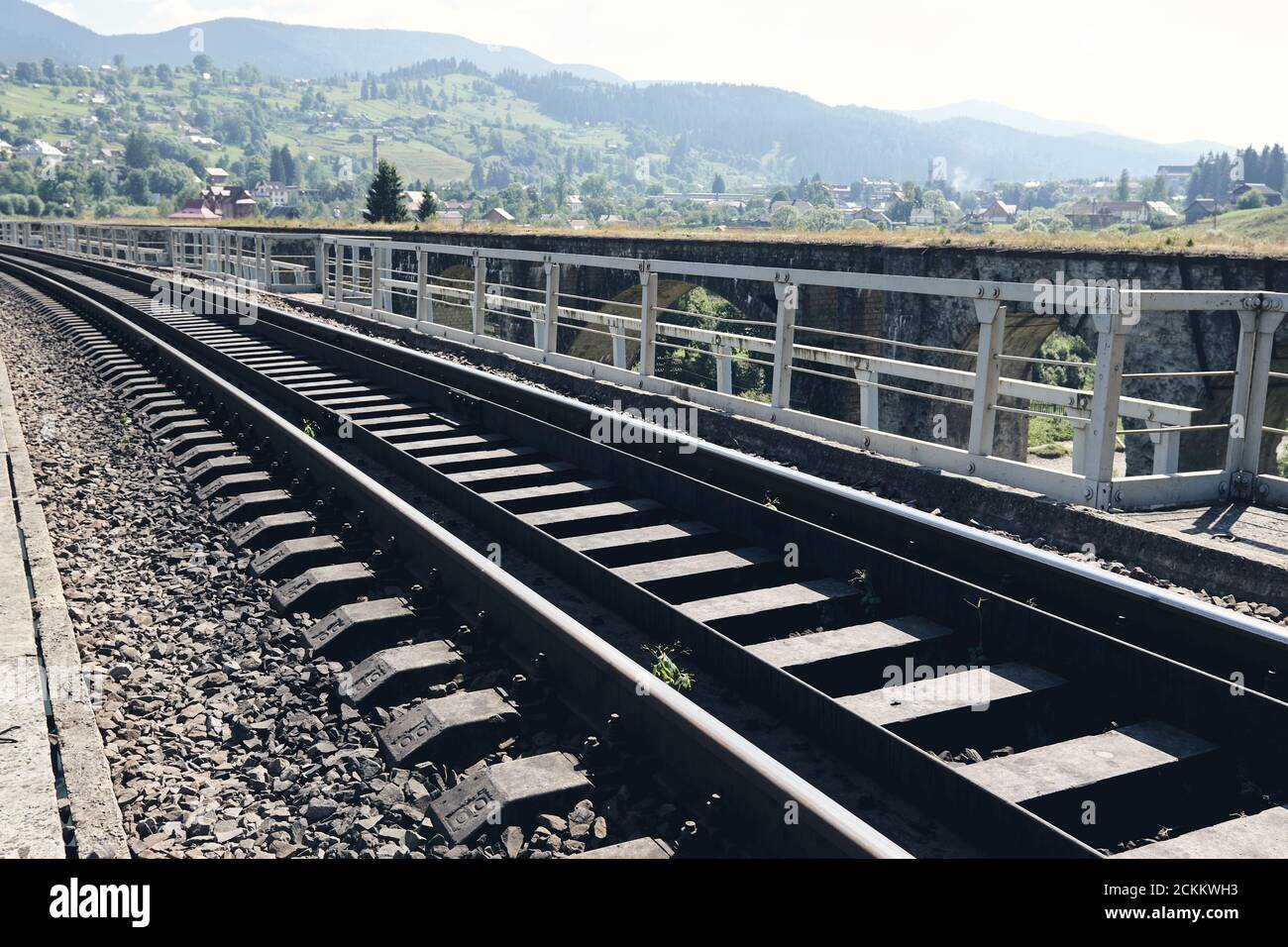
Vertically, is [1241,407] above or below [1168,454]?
above

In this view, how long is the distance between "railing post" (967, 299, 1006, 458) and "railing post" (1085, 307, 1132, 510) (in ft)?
2.78

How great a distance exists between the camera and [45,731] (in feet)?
14.1

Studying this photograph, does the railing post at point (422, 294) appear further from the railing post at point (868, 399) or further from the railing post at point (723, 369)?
the railing post at point (868, 399)

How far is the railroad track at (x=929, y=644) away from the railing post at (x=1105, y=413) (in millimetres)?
1411

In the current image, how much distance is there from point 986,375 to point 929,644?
325cm

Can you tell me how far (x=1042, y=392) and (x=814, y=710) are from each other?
6.20m

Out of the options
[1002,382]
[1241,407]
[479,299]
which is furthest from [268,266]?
[1241,407]

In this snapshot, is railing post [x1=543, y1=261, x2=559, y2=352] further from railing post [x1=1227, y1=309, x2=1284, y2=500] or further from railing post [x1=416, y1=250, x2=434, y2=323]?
railing post [x1=1227, y1=309, x2=1284, y2=500]

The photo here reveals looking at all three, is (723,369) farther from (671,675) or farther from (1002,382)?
(671,675)

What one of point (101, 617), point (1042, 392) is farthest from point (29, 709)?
point (1042, 392)
